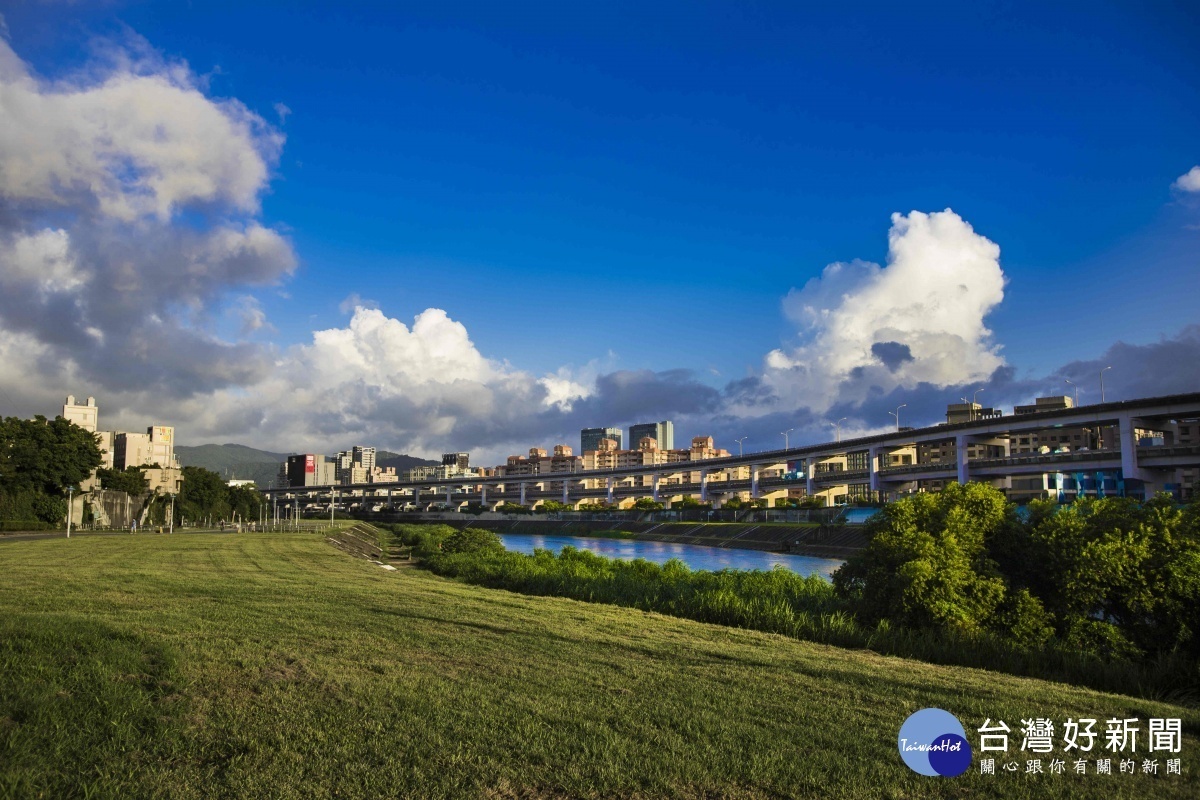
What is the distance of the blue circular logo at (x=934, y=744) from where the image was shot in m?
5.92

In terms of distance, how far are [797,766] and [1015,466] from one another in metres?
81.9

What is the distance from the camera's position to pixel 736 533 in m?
91.3

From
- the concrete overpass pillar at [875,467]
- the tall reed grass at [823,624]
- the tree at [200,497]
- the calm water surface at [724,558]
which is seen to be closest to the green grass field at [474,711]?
the tall reed grass at [823,624]

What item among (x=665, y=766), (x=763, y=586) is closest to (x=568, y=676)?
(x=665, y=766)

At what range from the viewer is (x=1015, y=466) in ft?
253

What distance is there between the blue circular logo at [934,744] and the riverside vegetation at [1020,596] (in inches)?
187

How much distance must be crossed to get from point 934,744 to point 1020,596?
27.7 ft

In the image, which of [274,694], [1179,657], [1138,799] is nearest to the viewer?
[1138,799]

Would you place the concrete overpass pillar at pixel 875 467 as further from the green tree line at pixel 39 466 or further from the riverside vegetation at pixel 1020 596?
the riverside vegetation at pixel 1020 596

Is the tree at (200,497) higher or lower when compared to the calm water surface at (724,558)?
higher

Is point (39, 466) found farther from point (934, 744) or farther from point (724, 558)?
point (934, 744)

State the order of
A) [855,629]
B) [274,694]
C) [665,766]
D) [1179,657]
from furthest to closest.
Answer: [855,629]
[1179,657]
[274,694]
[665,766]

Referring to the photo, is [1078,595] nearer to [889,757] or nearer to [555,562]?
[889,757]

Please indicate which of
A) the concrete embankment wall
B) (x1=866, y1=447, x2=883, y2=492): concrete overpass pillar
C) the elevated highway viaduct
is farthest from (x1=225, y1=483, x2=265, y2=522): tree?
(x1=866, y1=447, x2=883, y2=492): concrete overpass pillar
